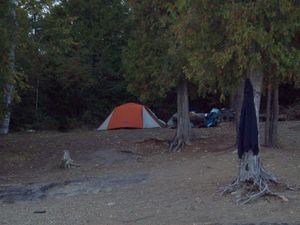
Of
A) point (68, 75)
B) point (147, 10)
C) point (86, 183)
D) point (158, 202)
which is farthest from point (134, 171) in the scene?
point (68, 75)

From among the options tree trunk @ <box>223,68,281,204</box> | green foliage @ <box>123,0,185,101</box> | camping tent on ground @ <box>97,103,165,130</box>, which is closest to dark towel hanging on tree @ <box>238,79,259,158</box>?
tree trunk @ <box>223,68,281,204</box>

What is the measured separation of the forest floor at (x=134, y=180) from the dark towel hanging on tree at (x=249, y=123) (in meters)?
1.06

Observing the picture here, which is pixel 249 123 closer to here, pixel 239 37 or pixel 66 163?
pixel 239 37

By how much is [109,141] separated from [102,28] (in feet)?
43.8

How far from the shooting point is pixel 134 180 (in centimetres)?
1473

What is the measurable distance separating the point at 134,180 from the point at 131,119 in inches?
545

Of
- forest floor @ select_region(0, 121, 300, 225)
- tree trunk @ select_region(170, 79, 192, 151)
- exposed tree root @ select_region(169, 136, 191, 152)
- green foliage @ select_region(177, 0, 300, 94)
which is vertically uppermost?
green foliage @ select_region(177, 0, 300, 94)

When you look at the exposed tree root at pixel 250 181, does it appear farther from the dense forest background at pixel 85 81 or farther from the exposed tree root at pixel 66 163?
the dense forest background at pixel 85 81

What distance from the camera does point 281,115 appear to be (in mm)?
29969

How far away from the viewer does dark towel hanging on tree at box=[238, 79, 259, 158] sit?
12117 millimetres

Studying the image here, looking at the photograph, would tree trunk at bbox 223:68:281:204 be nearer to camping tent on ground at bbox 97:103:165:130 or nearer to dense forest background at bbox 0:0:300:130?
camping tent on ground at bbox 97:103:165:130

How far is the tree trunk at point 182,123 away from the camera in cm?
2033

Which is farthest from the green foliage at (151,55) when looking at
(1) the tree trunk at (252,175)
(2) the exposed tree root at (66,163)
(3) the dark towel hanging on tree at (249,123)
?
(3) the dark towel hanging on tree at (249,123)

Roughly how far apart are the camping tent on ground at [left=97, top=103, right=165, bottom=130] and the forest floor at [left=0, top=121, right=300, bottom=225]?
186 inches
